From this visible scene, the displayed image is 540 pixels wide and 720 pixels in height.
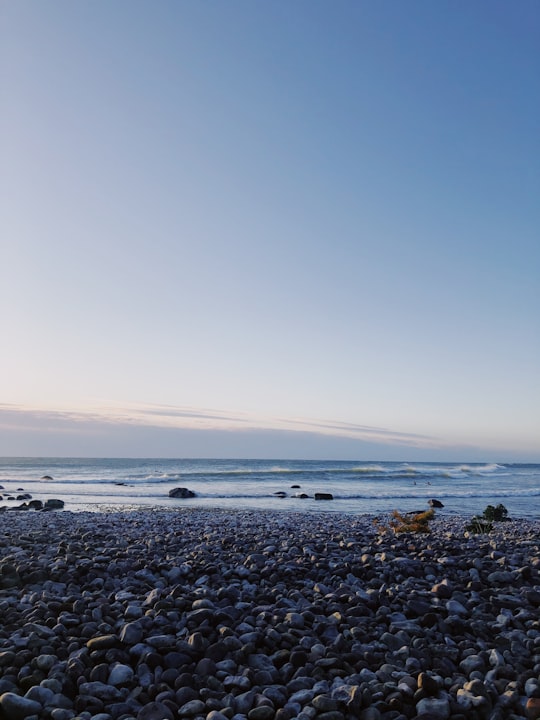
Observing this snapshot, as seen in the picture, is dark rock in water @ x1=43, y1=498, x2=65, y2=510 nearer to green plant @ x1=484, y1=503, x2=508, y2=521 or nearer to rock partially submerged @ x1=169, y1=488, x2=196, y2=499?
rock partially submerged @ x1=169, y1=488, x2=196, y2=499

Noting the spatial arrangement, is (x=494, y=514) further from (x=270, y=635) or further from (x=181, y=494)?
(x=270, y=635)

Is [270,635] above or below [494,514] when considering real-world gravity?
above

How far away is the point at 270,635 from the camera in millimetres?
5031

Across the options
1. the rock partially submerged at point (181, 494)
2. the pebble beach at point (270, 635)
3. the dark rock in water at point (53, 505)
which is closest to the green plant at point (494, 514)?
the pebble beach at point (270, 635)

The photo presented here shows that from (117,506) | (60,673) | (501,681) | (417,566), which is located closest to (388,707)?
(501,681)

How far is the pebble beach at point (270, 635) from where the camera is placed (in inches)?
157

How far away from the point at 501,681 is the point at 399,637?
0.99 metres

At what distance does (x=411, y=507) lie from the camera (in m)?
27.0

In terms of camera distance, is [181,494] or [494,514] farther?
[181,494]

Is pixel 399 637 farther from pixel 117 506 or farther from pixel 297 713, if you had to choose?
pixel 117 506

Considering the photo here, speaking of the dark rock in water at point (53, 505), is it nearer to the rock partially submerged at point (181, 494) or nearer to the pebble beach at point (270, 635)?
the rock partially submerged at point (181, 494)

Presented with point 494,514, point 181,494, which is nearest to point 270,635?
point 494,514

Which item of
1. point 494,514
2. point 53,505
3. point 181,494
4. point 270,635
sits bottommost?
point 181,494

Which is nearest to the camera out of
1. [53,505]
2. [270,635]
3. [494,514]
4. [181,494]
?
[270,635]
